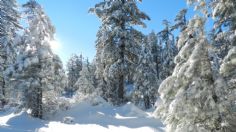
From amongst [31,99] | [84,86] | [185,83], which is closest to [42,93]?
[31,99]

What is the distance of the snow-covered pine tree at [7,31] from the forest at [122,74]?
104mm

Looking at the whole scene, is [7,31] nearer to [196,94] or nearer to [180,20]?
[180,20]

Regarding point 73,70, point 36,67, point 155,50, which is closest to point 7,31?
point 36,67

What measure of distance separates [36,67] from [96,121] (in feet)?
22.9

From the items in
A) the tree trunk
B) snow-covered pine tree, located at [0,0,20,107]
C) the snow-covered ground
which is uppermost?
snow-covered pine tree, located at [0,0,20,107]

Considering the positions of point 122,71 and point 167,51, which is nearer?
point 122,71

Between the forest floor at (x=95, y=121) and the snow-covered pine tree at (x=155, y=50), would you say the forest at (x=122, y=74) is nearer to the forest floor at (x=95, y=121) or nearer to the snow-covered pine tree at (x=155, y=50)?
the forest floor at (x=95, y=121)

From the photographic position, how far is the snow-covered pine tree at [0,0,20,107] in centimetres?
3284

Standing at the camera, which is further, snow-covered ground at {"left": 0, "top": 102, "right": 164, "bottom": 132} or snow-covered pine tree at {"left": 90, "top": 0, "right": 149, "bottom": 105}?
snow-covered pine tree at {"left": 90, "top": 0, "right": 149, "bottom": 105}

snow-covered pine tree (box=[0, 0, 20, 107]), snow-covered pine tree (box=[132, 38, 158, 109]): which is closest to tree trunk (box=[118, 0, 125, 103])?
snow-covered pine tree (box=[0, 0, 20, 107])

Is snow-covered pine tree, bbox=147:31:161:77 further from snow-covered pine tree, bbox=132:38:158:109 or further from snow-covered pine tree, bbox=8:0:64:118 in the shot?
snow-covered pine tree, bbox=8:0:64:118

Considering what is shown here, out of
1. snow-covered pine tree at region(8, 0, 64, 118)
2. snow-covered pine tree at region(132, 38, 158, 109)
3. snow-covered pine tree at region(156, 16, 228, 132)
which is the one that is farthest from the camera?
snow-covered pine tree at region(132, 38, 158, 109)

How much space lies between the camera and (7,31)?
109ft

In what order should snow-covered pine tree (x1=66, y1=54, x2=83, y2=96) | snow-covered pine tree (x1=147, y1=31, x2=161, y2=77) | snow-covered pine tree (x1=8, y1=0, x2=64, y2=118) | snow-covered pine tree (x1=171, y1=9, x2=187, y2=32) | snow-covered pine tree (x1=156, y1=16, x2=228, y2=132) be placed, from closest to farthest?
snow-covered pine tree (x1=156, y1=16, x2=228, y2=132) → snow-covered pine tree (x1=8, y1=0, x2=64, y2=118) → snow-covered pine tree (x1=171, y1=9, x2=187, y2=32) → snow-covered pine tree (x1=147, y1=31, x2=161, y2=77) → snow-covered pine tree (x1=66, y1=54, x2=83, y2=96)
